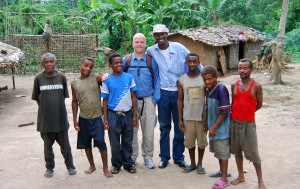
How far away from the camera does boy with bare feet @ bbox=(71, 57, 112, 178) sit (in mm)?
4156

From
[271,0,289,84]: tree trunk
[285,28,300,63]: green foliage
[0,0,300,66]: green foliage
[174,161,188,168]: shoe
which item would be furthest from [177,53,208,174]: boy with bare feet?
[285,28,300,63]: green foliage

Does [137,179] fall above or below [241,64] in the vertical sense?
below

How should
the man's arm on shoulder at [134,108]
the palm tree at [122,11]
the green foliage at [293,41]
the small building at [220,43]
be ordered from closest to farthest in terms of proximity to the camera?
1. the man's arm on shoulder at [134,108]
2. the palm tree at [122,11]
3. the small building at [220,43]
4. the green foliage at [293,41]

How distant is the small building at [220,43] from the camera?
49.0ft

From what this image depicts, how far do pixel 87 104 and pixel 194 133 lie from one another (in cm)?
133

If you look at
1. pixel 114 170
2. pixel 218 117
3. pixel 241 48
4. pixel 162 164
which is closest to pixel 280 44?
pixel 241 48

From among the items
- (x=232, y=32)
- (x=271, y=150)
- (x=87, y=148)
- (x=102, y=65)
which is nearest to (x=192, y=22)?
A: (x=232, y=32)

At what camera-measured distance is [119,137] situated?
14.1 feet

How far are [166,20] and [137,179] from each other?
14.9 metres

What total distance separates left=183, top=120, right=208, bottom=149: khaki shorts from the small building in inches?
414

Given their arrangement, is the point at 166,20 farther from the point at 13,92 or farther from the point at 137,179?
the point at 137,179

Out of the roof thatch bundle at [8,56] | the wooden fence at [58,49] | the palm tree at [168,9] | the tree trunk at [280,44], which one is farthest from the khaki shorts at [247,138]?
the wooden fence at [58,49]

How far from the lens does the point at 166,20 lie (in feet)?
60.0

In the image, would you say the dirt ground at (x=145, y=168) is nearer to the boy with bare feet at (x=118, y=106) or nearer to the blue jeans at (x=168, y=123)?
the blue jeans at (x=168, y=123)
